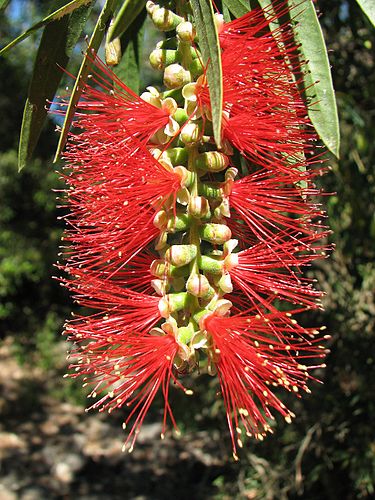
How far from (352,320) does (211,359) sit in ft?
5.46

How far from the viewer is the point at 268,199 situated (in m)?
0.93

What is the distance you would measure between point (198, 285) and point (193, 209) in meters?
0.11

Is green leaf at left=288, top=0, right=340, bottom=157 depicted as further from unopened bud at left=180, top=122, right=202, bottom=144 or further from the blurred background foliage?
the blurred background foliage

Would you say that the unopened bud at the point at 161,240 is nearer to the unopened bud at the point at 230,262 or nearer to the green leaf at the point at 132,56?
the unopened bud at the point at 230,262

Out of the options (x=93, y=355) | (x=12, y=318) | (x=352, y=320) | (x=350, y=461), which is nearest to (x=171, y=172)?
(x=93, y=355)

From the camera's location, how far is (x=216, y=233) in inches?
32.8

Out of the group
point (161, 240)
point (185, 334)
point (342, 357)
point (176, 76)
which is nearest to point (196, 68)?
point (176, 76)

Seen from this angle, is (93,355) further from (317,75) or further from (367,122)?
(367,122)

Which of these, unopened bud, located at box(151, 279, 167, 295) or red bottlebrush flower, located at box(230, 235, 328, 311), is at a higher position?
unopened bud, located at box(151, 279, 167, 295)

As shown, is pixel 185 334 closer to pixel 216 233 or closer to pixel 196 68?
pixel 216 233

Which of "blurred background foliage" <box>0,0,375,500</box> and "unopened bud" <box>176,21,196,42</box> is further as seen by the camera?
"blurred background foliage" <box>0,0,375,500</box>

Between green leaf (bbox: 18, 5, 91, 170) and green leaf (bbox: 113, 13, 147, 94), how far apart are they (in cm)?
16

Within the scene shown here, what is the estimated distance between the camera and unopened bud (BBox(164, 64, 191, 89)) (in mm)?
836

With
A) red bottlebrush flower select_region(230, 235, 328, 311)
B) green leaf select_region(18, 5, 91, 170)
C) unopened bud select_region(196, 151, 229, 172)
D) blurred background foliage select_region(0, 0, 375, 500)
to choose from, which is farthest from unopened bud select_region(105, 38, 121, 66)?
blurred background foliage select_region(0, 0, 375, 500)
